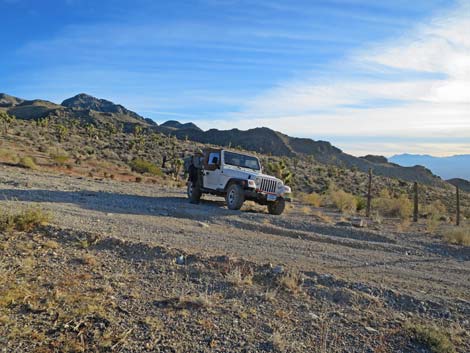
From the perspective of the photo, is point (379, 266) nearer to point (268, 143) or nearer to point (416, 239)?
point (416, 239)

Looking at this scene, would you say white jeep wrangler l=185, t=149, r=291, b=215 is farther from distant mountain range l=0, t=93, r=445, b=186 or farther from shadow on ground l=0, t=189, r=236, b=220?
distant mountain range l=0, t=93, r=445, b=186

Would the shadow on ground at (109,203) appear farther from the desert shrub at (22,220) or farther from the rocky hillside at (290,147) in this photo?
the rocky hillside at (290,147)

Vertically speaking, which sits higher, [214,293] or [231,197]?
[231,197]

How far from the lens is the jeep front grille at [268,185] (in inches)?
587

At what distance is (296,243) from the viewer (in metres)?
10.1

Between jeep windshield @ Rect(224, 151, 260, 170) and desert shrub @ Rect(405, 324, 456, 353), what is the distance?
36.5ft

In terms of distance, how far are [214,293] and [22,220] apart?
4.45 m

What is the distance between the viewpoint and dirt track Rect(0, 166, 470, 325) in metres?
7.06

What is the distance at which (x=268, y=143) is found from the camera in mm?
98188

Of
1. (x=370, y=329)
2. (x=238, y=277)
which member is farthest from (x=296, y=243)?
(x=370, y=329)

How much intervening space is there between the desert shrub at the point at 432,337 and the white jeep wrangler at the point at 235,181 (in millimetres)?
9520

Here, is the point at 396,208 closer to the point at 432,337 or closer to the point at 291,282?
the point at 291,282

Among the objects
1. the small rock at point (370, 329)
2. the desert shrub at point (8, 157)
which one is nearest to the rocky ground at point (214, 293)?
the small rock at point (370, 329)

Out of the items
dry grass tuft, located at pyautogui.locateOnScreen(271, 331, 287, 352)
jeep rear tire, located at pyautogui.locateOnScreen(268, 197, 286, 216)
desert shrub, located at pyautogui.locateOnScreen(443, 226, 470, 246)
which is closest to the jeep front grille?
jeep rear tire, located at pyautogui.locateOnScreen(268, 197, 286, 216)
